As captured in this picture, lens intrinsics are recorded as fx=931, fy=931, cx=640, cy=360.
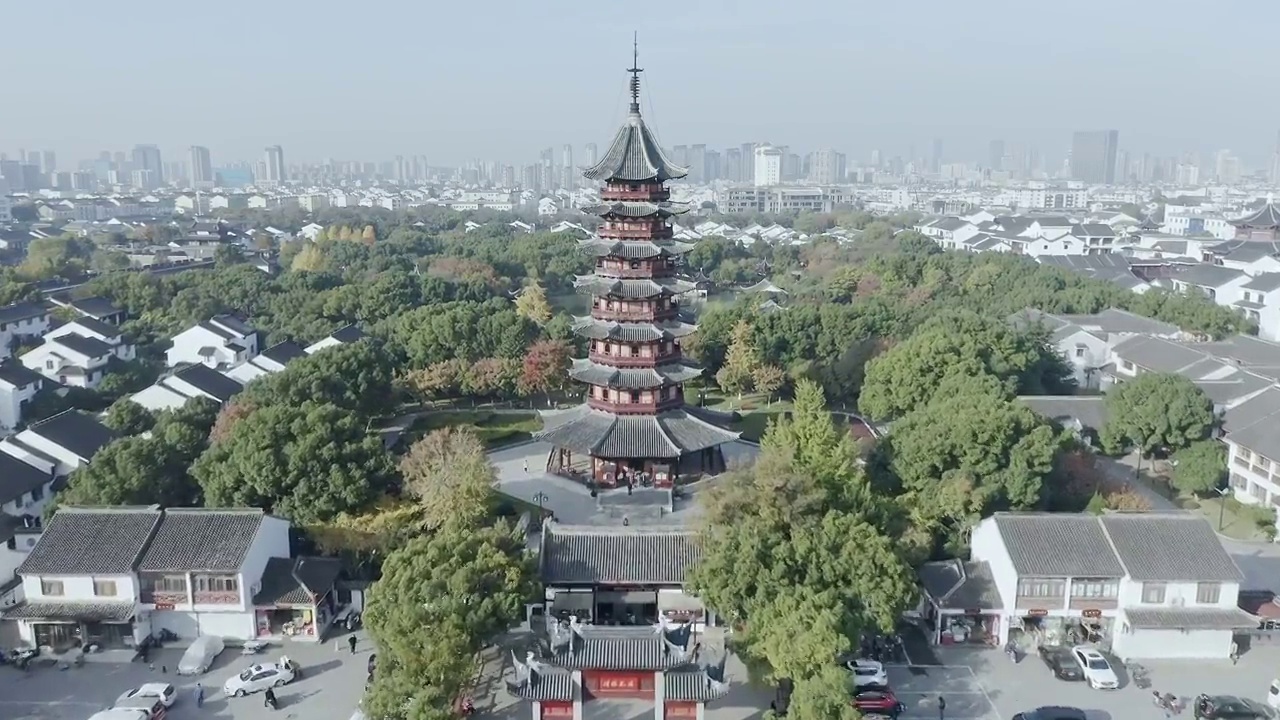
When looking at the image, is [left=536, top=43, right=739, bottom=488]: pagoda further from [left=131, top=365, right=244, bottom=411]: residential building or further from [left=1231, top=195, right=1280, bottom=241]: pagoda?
[left=1231, top=195, right=1280, bottom=241]: pagoda

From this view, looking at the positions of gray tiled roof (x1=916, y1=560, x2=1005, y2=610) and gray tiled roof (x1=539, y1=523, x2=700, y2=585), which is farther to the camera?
gray tiled roof (x1=539, y1=523, x2=700, y2=585)

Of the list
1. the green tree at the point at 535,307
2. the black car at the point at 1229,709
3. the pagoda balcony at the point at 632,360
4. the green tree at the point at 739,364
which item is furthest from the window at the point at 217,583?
the green tree at the point at 535,307

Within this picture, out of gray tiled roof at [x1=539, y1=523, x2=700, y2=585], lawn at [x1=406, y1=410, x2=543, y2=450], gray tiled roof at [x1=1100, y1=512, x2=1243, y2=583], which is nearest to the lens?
gray tiled roof at [x1=1100, y1=512, x2=1243, y2=583]

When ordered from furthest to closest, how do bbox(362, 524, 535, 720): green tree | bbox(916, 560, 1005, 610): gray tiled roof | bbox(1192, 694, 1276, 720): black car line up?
bbox(916, 560, 1005, 610): gray tiled roof < bbox(1192, 694, 1276, 720): black car < bbox(362, 524, 535, 720): green tree

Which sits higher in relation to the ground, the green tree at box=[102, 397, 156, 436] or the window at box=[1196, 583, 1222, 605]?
the green tree at box=[102, 397, 156, 436]

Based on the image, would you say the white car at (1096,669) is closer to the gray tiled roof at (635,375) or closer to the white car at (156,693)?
the gray tiled roof at (635,375)

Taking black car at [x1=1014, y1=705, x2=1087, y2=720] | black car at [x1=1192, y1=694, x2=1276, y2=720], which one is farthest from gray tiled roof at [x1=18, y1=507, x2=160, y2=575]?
black car at [x1=1192, y1=694, x2=1276, y2=720]

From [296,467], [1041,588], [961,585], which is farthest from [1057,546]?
[296,467]
